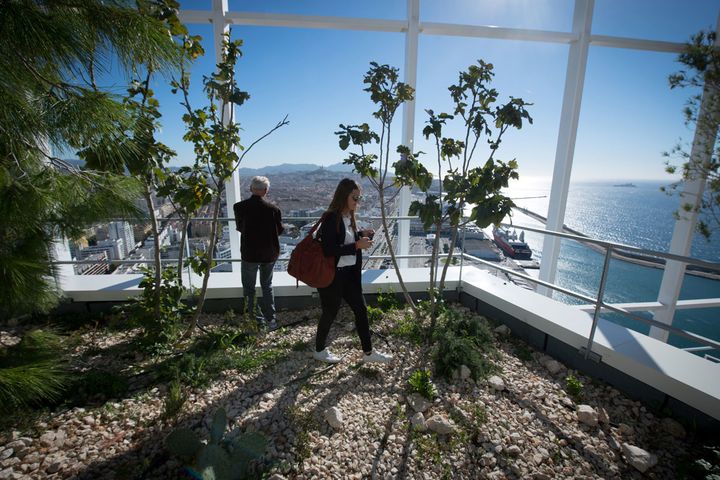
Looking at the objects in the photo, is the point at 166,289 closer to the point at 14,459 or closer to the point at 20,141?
the point at 14,459

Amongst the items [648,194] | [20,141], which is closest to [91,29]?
[20,141]

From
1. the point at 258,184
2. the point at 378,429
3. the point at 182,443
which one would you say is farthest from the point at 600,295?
the point at 258,184

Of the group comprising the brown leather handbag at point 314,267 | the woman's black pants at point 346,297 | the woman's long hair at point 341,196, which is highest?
the woman's long hair at point 341,196

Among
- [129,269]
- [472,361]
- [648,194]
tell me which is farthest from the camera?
[648,194]

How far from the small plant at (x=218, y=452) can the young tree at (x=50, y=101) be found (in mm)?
970

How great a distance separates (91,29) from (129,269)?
3.24m

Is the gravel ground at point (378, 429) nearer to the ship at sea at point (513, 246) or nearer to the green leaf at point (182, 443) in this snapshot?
the green leaf at point (182, 443)

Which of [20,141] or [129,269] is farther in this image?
[129,269]

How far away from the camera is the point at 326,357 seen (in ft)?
7.63

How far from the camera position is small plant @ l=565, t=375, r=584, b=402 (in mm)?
2002

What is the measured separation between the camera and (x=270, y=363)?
2.33 m

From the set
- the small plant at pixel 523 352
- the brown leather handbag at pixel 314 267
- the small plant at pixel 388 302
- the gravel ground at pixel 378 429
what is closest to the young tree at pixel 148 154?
the gravel ground at pixel 378 429

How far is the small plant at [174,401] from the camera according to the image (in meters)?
1.75

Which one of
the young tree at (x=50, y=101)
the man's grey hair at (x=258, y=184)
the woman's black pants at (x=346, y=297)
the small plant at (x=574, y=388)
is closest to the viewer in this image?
the young tree at (x=50, y=101)
